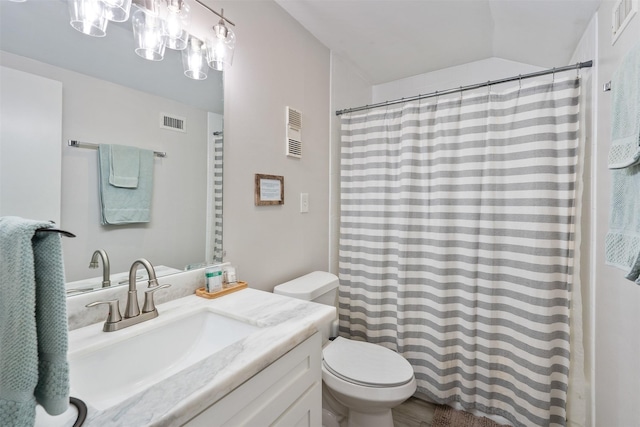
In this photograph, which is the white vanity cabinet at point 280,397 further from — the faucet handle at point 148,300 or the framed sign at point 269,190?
the framed sign at point 269,190

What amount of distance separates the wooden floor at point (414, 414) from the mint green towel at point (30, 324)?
67.9 inches

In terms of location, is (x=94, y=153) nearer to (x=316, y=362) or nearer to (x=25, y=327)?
(x=25, y=327)

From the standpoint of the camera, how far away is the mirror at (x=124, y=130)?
0.85 metres

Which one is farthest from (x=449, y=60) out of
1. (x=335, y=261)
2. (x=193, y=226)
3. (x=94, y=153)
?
(x=94, y=153)

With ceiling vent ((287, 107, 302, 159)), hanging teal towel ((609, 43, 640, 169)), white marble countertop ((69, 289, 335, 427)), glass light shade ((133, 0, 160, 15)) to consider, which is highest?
glass light shade ((133, 0, 160, 15))

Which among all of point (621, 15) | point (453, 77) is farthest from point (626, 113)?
point (453, 77)

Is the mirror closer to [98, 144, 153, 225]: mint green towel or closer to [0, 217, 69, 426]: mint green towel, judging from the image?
[98, 144, 153, 225]: mint green towel

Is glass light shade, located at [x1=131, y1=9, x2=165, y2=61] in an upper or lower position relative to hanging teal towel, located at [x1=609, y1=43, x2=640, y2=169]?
upper

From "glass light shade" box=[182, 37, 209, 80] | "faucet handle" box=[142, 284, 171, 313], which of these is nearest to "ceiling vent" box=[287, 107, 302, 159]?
"glass light shade" box=[182, 37, 209, 80]

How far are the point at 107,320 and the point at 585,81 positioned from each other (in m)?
2.27

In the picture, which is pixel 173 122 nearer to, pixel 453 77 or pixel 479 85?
pixel 479 85

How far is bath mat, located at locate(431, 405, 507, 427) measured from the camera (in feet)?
5.19

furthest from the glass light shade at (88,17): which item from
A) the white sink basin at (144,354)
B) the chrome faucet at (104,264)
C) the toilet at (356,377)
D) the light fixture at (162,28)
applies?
the toilet at (356,377)

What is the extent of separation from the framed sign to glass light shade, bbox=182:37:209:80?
1.73ft
